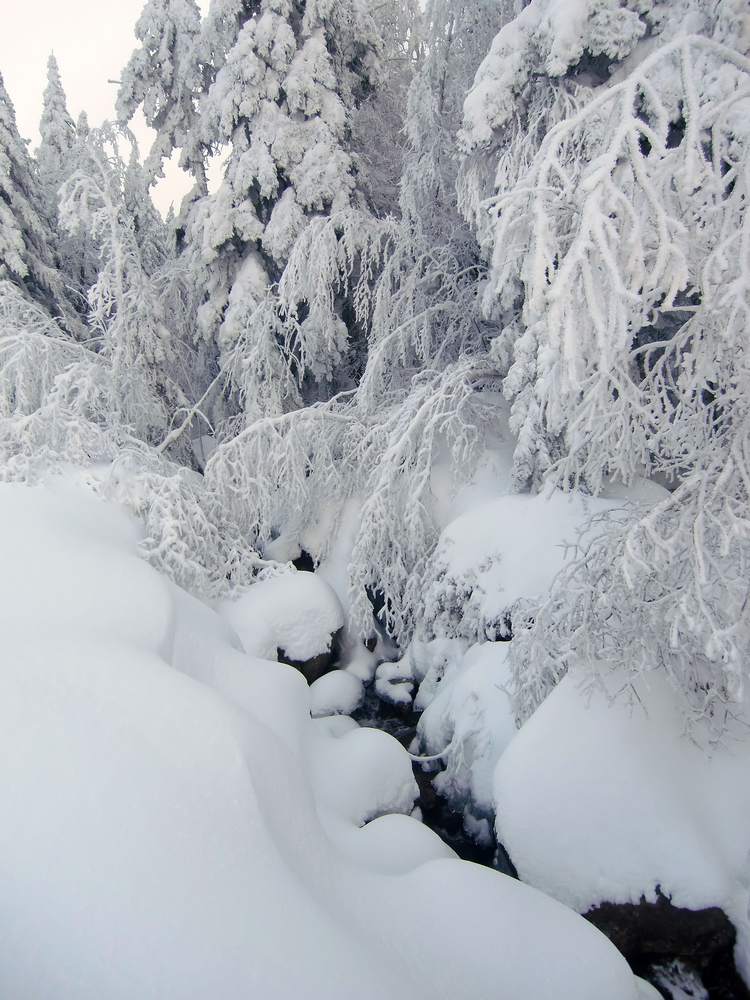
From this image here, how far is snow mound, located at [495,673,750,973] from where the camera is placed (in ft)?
13.6

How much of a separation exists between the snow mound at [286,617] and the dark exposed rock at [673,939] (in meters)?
4.55

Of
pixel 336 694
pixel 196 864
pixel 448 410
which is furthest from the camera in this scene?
pixel 448 410

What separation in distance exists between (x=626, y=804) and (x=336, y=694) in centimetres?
398

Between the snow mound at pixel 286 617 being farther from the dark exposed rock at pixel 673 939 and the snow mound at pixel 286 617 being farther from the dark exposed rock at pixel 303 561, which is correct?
the dark exposed rock at pixel 673 939

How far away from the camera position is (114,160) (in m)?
9.90

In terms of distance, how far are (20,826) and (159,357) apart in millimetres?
8180

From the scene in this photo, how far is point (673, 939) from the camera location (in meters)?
4.12

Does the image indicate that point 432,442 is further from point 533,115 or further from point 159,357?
point 159,357

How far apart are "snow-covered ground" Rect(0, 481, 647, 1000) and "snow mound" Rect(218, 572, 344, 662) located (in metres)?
2.79

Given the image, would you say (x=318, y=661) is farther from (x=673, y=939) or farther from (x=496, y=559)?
(x=673, y=939)

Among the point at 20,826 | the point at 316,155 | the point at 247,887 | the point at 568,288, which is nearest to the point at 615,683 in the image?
the point at 247,887

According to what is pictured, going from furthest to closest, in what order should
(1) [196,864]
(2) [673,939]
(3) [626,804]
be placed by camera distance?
(3) [626,804], (2) [673,939], (1) [196,864]

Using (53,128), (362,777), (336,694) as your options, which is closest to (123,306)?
(336,694)

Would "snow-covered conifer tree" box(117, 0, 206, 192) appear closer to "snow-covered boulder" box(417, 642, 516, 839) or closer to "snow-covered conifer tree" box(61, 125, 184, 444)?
"snow-covered conifer tree" box(61, 125, 184, 444)
